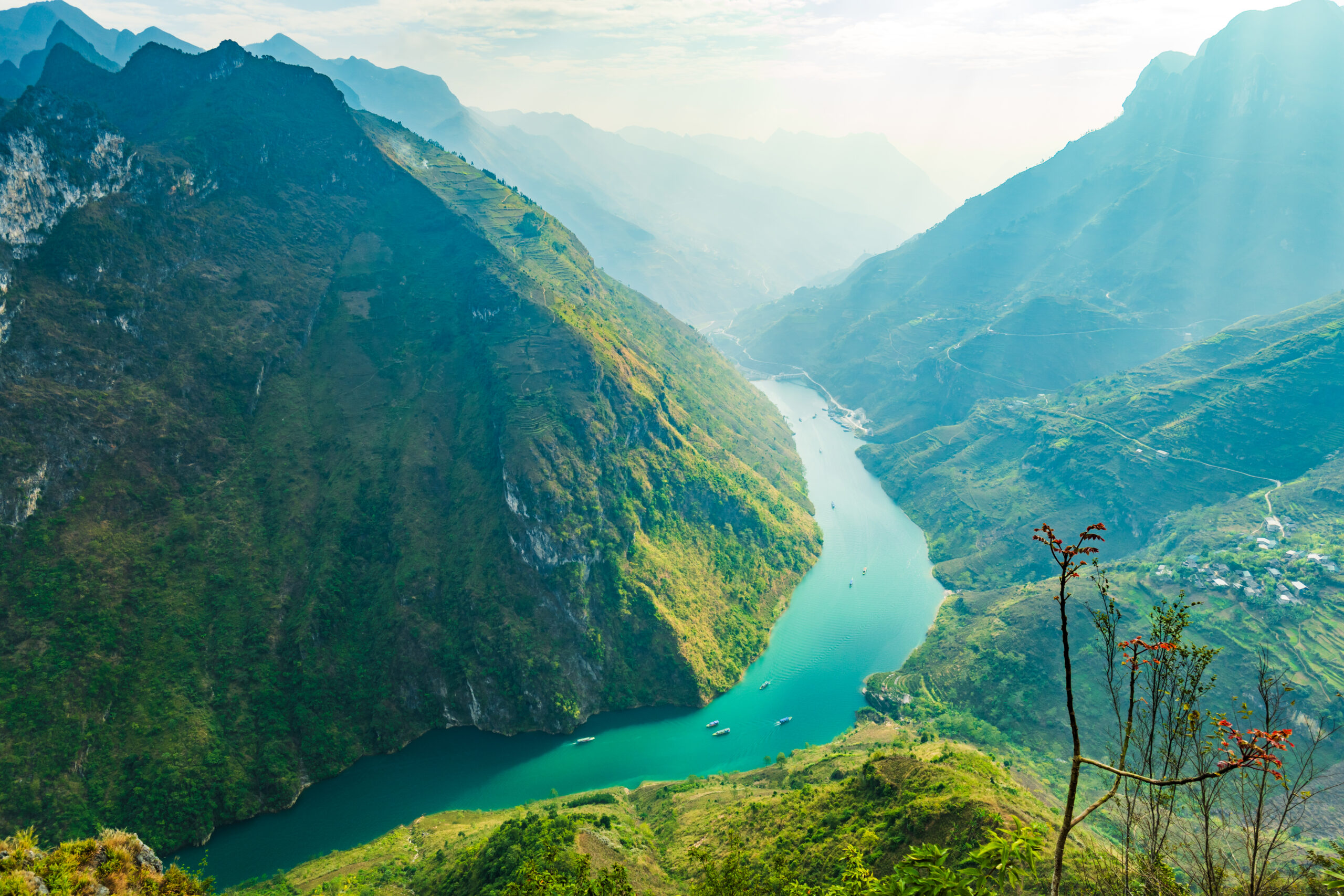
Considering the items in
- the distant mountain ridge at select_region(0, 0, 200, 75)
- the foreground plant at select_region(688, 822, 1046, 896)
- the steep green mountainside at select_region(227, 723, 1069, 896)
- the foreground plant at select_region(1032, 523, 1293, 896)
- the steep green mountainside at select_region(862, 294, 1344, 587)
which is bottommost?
the steep green mountainside at select_region(227, 723, 1069, 896)

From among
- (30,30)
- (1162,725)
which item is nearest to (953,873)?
(1162,725)

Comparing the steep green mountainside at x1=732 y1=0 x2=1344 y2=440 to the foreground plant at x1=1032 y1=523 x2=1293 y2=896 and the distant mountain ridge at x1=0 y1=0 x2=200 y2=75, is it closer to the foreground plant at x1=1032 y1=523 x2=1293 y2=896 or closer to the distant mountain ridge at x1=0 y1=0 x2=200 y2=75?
the foreground plant at x1=1032 y1=523 x2=1293 y2=896

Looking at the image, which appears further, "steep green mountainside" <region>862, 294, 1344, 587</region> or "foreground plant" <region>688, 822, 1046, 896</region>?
"steep green mountainside" <region>862, 294, 1344, 587</region>

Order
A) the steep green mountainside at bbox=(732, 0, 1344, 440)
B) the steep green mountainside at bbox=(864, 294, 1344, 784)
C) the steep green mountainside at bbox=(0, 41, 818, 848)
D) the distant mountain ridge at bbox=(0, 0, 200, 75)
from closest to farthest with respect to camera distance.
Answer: the steep green mountainside at bbox=(0, 41, 818, 848)
the steep green mountainside at bbox=(864, 294, 1344, 784)
the steep green mountainside at bbox=(732, 0, 1344, 440)
the distant mountain ridge at bbox=(0, 0, 200, 75)

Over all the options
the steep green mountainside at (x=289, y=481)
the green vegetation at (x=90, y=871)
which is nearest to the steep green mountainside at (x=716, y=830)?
the steep green mountainside at (x=289, y=481)

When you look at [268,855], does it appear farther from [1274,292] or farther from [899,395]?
[1274,292]

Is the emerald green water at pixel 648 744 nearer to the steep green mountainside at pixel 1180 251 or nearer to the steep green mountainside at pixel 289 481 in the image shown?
the steep green mountainside at pixel 289 481

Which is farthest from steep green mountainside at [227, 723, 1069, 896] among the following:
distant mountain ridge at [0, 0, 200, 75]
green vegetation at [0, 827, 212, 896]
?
distant mountain ridge at [0, 0, 200, 75]

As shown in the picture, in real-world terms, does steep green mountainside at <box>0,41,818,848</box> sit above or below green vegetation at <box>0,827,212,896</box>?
above
